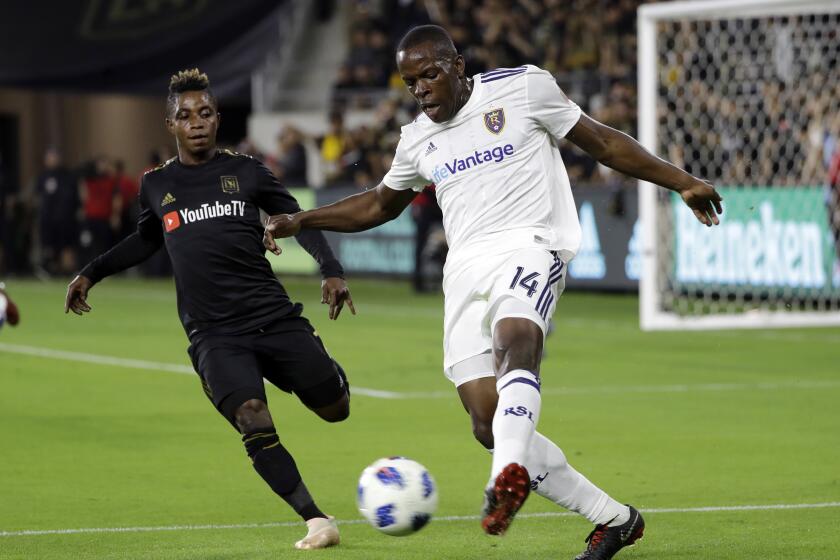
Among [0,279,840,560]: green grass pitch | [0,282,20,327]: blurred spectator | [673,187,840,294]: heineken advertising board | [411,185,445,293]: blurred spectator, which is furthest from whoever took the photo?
[411,185,445,293]: blurred spectator

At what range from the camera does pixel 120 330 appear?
17.7 m

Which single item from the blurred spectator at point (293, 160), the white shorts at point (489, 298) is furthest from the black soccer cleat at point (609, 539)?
the blurred spectator at point (293, 160)

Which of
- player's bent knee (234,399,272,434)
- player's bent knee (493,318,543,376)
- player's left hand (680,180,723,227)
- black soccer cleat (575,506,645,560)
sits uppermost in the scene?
player's left hand (680,180,723,227)

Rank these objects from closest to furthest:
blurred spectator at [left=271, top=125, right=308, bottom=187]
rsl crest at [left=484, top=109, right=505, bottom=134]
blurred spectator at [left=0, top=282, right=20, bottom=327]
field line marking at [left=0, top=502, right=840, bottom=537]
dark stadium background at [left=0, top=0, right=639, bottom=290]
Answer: rsl crest at [left=484, top=109, right=505, bottom=134] < field line marking at [left=0, top=502, right=840, bottom=537] < blurred spectator at [left=0, top=282, right=20, bottom=327] < dark stadium background at [left=0, top=0, right=639, bottom=290] < blurred spectator at [left=271, top=125, right=308, bottom=187]

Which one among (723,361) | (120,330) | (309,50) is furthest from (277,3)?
(723,361)

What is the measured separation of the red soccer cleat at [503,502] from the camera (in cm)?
521

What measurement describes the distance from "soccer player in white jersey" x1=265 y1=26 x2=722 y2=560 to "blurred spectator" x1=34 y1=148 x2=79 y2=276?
22.3 meters

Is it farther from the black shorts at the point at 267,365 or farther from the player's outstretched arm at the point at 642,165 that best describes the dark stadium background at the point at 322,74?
the player's outstretched arm at the point at 642,165

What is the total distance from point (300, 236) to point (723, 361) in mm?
7734

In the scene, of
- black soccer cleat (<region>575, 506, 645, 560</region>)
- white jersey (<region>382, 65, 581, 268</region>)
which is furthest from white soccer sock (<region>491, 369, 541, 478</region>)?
black soccer cleat (<region>575, 506, 645, 560</region>)

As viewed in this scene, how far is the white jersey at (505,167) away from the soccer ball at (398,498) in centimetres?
82

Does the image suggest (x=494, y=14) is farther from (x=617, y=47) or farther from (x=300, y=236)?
(x=300, y=236)

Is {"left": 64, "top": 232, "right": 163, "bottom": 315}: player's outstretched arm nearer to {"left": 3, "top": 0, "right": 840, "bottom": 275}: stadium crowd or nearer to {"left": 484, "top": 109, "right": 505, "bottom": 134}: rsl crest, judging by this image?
{"left": 484, "top": 109, "right": 505, "bottom": 134}: rsl crest

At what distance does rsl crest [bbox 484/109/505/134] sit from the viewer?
20.2ft
